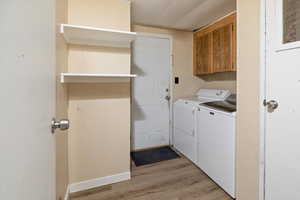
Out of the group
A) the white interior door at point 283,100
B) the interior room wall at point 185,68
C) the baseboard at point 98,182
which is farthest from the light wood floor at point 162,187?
the interior room wall at point 185,68

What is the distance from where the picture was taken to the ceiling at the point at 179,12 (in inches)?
79.8

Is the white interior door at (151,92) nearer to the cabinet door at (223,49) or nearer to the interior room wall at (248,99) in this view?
the cabinet door at (223,49)

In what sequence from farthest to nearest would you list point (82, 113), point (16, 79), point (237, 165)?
point (82, 113) < point (237, 165) < point (16, 79)

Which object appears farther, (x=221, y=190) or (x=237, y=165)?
(x=221, y=190)

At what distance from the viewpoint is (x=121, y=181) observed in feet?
6.34

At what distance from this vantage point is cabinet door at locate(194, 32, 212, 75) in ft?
8.70

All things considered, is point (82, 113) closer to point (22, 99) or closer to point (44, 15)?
point (44, 15)

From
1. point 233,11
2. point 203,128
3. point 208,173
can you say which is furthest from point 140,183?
point 233,11

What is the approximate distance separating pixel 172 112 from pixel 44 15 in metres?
2.65

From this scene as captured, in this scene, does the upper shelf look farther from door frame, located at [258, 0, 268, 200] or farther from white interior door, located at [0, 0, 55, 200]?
door frame, located at [258, 0, 268, 200]

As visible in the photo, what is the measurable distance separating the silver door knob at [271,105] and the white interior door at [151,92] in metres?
1.90

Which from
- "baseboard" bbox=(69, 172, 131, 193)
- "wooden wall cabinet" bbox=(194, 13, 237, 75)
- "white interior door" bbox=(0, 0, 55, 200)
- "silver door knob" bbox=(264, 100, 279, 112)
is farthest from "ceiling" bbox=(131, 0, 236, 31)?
"baseboard" bbox=(69, 172, 131, 193)

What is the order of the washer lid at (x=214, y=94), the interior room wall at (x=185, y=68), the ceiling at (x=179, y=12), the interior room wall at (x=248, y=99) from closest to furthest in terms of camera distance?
the interior room wall at (x=248, y=99)
the ceiling at (x=179, y=12)
the washer lid at (x=214, y=94)
the interior room wall at (x=185, y=68)

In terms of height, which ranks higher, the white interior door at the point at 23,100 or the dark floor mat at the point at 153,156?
the white interior door at the point at 23,100
